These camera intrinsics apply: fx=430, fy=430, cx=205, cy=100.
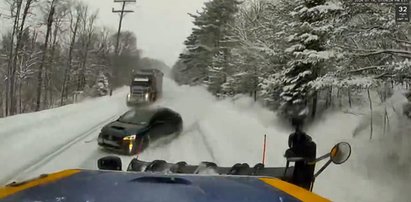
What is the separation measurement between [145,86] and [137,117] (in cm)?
67

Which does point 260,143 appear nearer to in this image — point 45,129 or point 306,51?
point 306,51

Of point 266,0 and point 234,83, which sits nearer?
point 234,83

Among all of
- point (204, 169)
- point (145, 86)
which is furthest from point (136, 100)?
point (204, 169)

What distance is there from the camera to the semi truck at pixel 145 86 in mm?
4957

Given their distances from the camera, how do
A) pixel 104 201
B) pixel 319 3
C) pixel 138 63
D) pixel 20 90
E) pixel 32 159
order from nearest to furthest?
pixel 104 201, pixel 138 63, pixel 32 159, pixel 319 3, pixel 20 90

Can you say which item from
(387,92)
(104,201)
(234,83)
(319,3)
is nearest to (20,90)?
(234,83)

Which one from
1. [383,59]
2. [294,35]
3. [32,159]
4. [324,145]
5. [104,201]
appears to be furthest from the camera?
[294,35]

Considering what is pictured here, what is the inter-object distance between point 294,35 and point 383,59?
287 centimetres

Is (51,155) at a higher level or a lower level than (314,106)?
lower

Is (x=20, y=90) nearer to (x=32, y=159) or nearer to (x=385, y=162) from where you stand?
(x=32, y=159)

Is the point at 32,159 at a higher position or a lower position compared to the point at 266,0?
lower

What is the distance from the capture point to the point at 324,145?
4.37 meters

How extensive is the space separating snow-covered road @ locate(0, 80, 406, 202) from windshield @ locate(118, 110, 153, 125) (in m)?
0.13

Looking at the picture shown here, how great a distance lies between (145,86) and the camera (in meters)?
5.78
